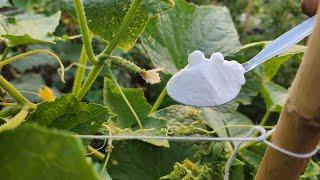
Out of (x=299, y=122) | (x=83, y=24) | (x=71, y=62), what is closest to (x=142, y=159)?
(x=83, y=24)

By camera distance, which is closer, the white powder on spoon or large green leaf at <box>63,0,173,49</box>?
the white powder on spoon

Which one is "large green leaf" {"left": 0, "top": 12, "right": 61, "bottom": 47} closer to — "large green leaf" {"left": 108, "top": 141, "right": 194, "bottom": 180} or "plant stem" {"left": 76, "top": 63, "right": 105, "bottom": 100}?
"plant stem" {"left": 76, "top": 63, "right": 105, "bottom": 100}

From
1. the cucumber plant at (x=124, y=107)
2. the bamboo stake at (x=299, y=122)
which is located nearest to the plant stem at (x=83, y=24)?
the cucumber plant at (x=124, y=107)

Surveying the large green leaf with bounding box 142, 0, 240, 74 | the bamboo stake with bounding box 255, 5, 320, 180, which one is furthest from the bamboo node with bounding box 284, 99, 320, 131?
the large green leaf with bounding box 142, 0, 240, 74

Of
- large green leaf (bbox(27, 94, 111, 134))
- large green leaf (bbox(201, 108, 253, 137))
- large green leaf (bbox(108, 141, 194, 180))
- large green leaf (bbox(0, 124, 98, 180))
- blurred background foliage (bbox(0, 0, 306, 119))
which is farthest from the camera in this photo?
blurred background foliage (bbox(0, 0, 306, 119))

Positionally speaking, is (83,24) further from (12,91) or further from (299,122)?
(299,122)

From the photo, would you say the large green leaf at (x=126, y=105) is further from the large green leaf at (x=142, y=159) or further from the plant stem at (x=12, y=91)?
the plant stem at (x=12, y=91)
